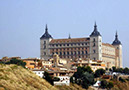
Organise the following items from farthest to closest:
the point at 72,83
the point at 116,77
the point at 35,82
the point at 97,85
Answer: the point at 116,77 < the point at 97,85 < the point at 72,83 < the point at 35,82

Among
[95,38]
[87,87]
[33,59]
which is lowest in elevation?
[87,87]

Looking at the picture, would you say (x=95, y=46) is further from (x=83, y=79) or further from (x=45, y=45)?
(x=83, y=79)

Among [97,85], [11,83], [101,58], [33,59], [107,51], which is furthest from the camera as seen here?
[107,51]

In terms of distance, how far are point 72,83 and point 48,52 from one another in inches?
2386

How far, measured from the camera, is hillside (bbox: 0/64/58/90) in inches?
1468

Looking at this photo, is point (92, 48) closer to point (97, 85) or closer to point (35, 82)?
point (97, 85)

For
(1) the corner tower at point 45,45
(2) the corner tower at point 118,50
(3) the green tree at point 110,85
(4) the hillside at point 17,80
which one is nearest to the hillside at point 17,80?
(4) the hillside at point 17,80

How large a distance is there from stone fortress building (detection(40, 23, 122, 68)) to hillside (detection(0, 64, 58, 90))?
93503 mm

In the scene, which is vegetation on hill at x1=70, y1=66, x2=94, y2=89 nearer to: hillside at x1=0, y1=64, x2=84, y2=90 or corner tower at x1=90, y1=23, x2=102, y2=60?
hillside at x1=0, y1=64, x2=84, y2=90

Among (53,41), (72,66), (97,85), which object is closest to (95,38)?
(53,41)

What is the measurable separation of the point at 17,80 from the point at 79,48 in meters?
101

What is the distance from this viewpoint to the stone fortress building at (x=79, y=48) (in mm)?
138375

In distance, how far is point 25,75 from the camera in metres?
A: 43.5

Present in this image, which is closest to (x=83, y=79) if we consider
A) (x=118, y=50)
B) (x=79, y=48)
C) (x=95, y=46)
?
(x=95, y=46)
